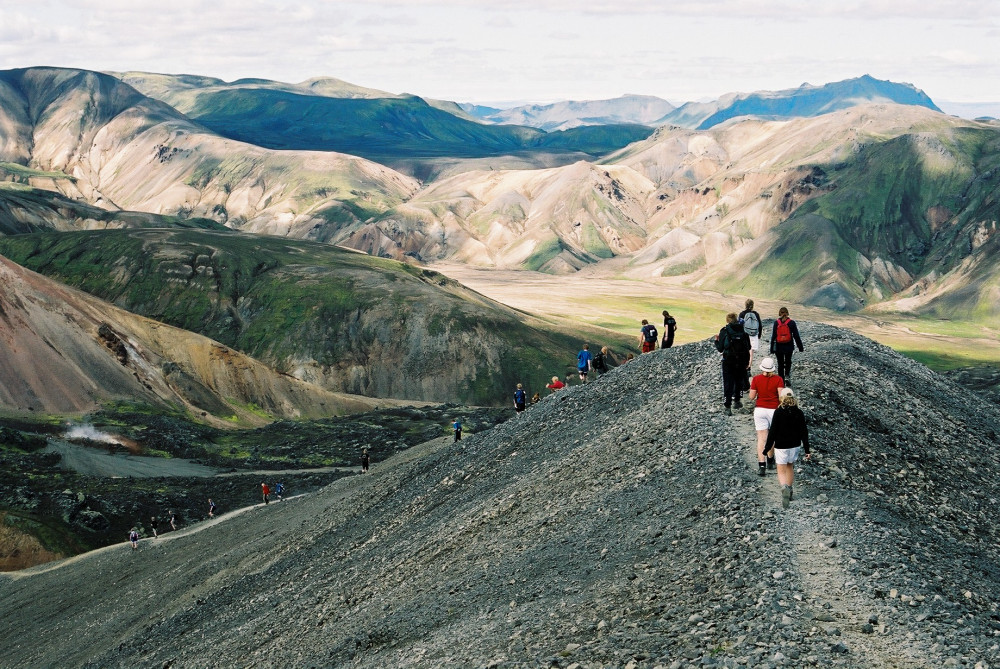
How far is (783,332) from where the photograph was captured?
28.8m

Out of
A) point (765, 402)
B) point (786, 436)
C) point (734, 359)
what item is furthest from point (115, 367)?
point (786, 436)

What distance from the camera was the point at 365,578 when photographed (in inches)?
1200

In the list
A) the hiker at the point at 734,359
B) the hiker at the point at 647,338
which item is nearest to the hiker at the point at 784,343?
the hiker at the point at 734,359

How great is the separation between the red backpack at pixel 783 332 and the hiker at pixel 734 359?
6.03 feet

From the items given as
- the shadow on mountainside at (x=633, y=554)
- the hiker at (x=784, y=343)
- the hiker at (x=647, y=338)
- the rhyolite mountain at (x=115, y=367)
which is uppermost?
the hiker at (x=784, y=343)

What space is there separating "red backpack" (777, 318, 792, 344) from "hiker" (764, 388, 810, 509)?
310 inches

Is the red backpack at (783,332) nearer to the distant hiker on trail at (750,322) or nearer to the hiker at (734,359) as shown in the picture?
the distant hiker on trail at (750,322)

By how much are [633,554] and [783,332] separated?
1015 cm

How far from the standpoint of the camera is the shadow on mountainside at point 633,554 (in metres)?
17.7

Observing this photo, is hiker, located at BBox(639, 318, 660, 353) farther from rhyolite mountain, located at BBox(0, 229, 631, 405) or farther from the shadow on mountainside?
rhyolite mountain, located at BBox(0, 229, 631, 405)

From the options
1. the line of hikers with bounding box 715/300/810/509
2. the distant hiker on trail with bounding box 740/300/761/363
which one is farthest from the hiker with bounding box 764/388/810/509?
the distant hiker on trail with bounding box 740/300/761/363

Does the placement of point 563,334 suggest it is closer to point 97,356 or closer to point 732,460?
point 97,356

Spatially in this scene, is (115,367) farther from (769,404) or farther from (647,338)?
(769,404)

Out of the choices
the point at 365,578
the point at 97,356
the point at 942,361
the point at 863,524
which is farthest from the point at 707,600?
the point at 942,361
